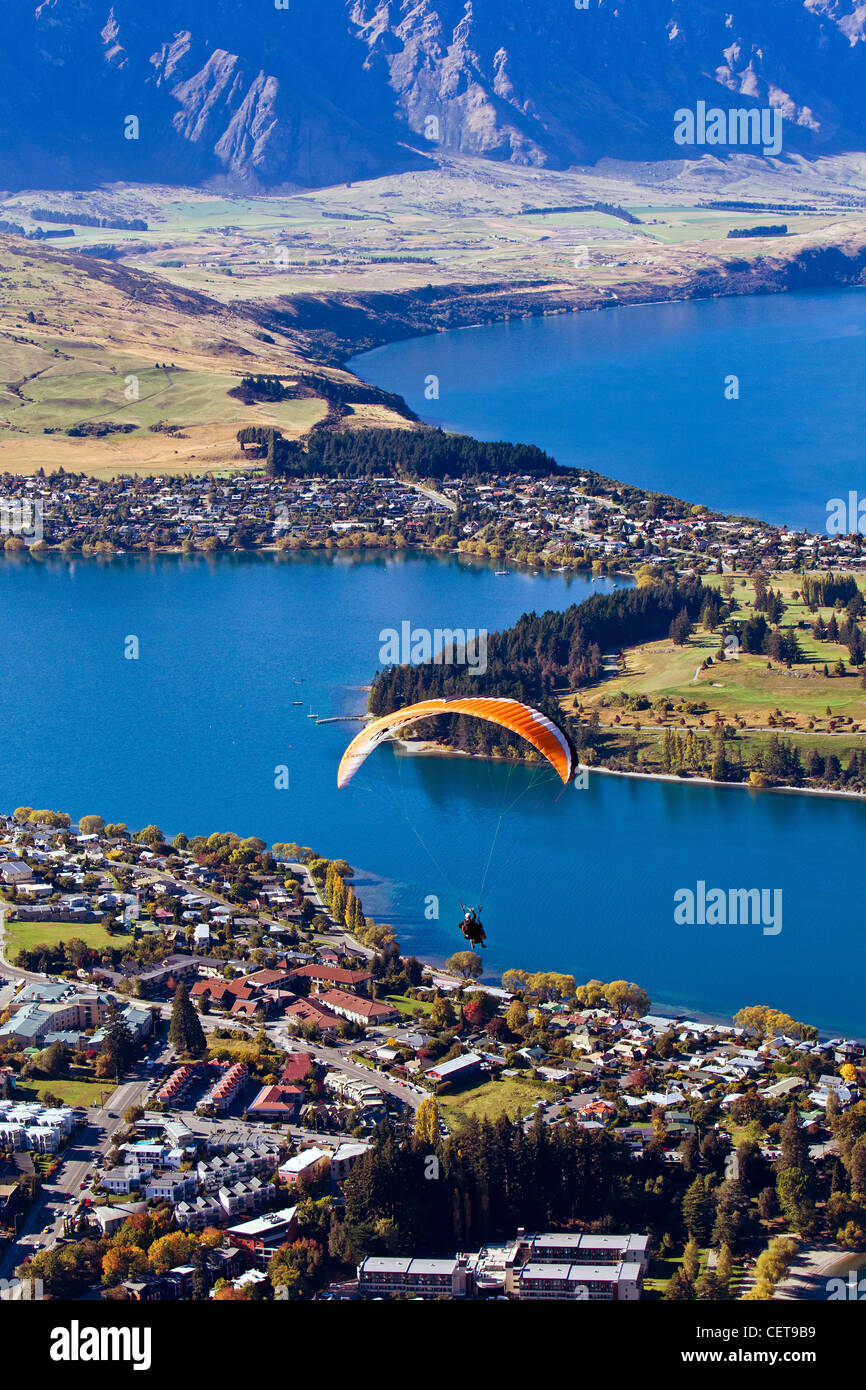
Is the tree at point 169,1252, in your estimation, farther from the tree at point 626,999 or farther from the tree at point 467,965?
the tree at point 467,965

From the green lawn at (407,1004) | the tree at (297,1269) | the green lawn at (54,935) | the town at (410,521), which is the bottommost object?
the tree at (297,1269)

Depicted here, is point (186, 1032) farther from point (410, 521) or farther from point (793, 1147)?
point (410, 521)

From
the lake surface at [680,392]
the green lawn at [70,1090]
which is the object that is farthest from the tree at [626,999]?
the lake surface at [680,392]

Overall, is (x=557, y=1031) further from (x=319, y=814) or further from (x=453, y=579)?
(x=453, y=579)

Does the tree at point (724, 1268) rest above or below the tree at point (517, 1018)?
below
